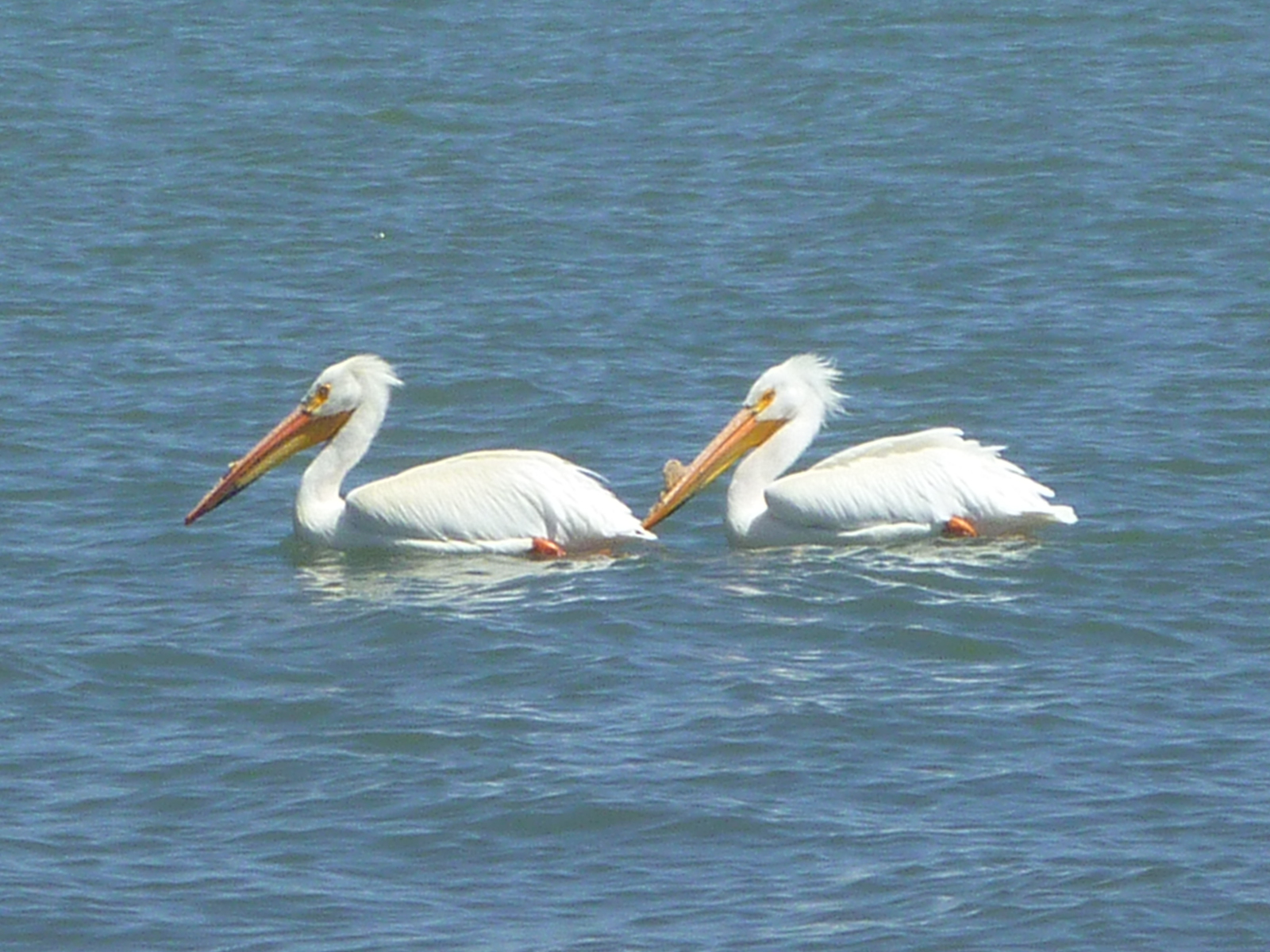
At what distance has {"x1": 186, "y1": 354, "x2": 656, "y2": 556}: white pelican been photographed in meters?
8.48

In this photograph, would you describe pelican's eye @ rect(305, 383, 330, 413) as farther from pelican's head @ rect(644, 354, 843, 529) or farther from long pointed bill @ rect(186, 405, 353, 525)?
pelican's head @ rect(644, 354, 843, 529)

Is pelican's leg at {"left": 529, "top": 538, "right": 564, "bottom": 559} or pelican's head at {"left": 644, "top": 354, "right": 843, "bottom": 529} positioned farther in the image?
pelican's head at {"left": 644, "top": 354, "right": 843, "bottom": 529}

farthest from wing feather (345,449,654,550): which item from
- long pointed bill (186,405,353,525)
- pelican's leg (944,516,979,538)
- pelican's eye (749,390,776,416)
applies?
pelican's leg (944,516,979,538)

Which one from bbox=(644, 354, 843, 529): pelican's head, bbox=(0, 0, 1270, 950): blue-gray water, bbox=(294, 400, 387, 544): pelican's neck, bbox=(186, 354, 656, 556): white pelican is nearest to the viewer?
bbox=(0, 0, 1270, 950): blue-gray water

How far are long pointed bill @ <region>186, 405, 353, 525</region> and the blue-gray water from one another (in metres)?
0.16

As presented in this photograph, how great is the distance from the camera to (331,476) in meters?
8.96

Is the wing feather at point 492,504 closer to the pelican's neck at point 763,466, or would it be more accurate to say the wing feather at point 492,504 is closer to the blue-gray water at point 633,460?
the blue-gray water at point 633,460

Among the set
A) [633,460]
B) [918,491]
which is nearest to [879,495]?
[918,491]

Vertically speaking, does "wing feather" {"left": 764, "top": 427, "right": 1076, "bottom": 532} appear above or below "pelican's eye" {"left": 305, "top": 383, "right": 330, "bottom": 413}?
below

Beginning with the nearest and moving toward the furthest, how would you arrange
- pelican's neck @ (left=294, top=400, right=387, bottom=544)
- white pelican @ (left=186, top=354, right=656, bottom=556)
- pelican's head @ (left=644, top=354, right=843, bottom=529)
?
1. white pelican @ (left=186, top=354, right=656, bottom=556)
2. pelican's neck @ (left=294, top=400, right=387, bottom=544)
3. pelican's head @ (left=644, top=354, right=843, bottom=529)

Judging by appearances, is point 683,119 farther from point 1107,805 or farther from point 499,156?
point 1107,805

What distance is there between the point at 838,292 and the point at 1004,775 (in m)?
5.53

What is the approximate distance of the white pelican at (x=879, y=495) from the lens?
27.9 feet

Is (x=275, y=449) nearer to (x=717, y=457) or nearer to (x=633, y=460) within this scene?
(x=633, y=460)
